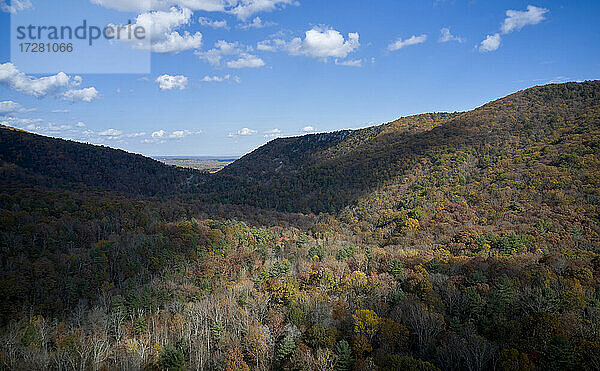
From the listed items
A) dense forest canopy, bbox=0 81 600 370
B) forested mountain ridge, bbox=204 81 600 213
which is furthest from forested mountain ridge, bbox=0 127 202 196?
forested mountain ridge, bbox=204 81 600 213

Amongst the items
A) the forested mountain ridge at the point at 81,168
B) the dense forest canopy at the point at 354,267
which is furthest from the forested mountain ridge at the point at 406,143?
the forested mountain ridge at the point at 81,168

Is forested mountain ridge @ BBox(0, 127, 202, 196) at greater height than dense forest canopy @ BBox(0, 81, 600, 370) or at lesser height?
greater

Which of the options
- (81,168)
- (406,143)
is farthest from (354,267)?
(81,168)

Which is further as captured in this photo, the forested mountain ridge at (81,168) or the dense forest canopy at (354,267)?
the forested mountain ridge at (81,168)

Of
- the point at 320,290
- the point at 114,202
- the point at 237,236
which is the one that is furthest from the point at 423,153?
the point at 114,202

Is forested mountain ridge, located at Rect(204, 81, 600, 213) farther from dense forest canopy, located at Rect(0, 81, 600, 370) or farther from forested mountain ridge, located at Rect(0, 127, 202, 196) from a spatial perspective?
forested mountain ridge, located at Rect(0, 127, 202, 196)

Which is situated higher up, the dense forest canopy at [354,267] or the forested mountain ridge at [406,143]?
the forested mountain ridge at [406,143]

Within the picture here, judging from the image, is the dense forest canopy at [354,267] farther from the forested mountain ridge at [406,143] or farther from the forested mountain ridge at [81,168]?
the forested mountain ridge at [81,168]
